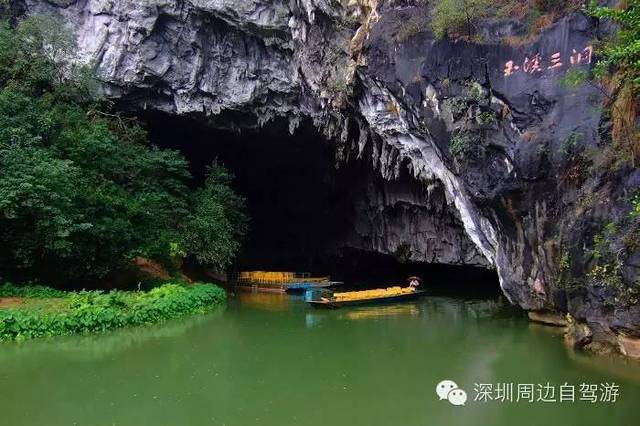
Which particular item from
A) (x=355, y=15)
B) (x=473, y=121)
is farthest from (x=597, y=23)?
(x=355, y=15)

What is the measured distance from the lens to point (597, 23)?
8.39m

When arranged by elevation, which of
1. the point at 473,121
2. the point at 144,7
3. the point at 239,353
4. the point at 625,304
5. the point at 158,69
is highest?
the point at 144,7

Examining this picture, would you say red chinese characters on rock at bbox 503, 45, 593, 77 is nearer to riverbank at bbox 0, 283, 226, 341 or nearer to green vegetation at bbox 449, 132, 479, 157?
green vegetation at bbox 449, 132, 479, 157

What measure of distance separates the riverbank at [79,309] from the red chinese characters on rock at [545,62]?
309 inches

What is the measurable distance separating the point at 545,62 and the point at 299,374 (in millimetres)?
6382

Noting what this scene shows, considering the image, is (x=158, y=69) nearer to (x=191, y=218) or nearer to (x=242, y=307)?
(x=191, y=218)

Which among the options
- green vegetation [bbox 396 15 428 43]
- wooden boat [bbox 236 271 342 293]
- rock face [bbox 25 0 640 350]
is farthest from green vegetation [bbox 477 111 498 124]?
wooden boat [bbox 236 271 342 293]

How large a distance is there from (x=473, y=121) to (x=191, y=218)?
8.34 meters

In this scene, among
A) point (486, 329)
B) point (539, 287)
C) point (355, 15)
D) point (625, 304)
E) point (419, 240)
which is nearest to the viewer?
point (625, 304)

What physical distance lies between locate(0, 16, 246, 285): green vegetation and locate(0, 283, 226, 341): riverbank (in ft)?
2.93

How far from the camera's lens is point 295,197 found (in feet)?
70.3

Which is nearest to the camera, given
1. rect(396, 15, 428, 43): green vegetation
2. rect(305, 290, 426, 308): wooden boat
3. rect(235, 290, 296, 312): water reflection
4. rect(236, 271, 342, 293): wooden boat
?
rect(396, 15, 428, 43): green vegetation

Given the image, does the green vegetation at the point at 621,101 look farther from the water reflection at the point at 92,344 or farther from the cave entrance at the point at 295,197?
the cave entrance at the point at 295,197

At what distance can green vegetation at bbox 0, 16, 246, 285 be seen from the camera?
10.8 m
